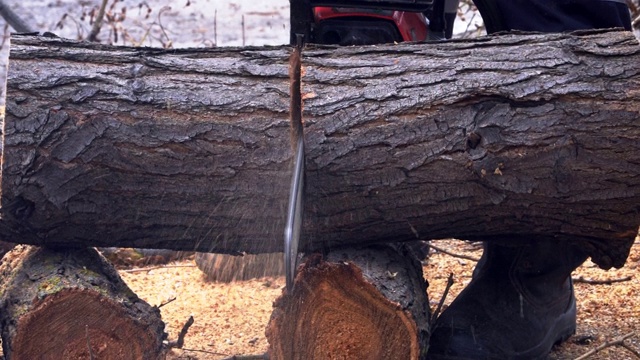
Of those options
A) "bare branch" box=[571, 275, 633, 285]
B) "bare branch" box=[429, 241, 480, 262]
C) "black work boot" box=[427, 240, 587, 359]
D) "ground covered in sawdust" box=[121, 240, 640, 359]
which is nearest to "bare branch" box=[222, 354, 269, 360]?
"ground covered in sawdust" box=[121, 240, 640, 359]

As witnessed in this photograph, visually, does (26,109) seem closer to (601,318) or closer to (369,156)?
(369,156)

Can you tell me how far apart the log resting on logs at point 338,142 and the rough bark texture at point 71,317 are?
0.12 m

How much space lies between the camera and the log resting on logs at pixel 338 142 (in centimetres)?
212

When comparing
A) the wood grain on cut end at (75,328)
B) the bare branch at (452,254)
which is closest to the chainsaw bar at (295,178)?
the wood grain on cut end at (75,328)

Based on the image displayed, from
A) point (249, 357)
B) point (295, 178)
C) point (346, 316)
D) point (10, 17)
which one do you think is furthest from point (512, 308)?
point (10, 17)

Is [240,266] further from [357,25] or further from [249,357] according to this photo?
[357,25]

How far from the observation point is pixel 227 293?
11.2 feet

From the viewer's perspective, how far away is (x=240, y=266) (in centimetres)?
353

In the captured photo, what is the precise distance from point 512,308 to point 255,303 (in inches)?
41.5

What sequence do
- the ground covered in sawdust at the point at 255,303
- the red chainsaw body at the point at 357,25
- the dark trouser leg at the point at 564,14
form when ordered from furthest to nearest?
the ground covered in sawdust at the point at 255,303
the red chainsaw body at the point at 357,25
the dark trouser leg at the point at 564,14

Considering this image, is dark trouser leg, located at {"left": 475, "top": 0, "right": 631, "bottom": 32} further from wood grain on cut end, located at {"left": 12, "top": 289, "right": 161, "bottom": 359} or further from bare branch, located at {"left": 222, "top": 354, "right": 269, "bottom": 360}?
wood grain on cut end, located at {"left": 12, "top": 289, "right": 161, "bottom": 359}

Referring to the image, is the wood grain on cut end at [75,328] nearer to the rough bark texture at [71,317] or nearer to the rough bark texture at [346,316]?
the rough bark texture at [71,317]

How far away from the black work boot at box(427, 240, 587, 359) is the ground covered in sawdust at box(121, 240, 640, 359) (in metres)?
0.17

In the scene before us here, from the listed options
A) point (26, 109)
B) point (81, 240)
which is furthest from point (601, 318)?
point (26, 109)
